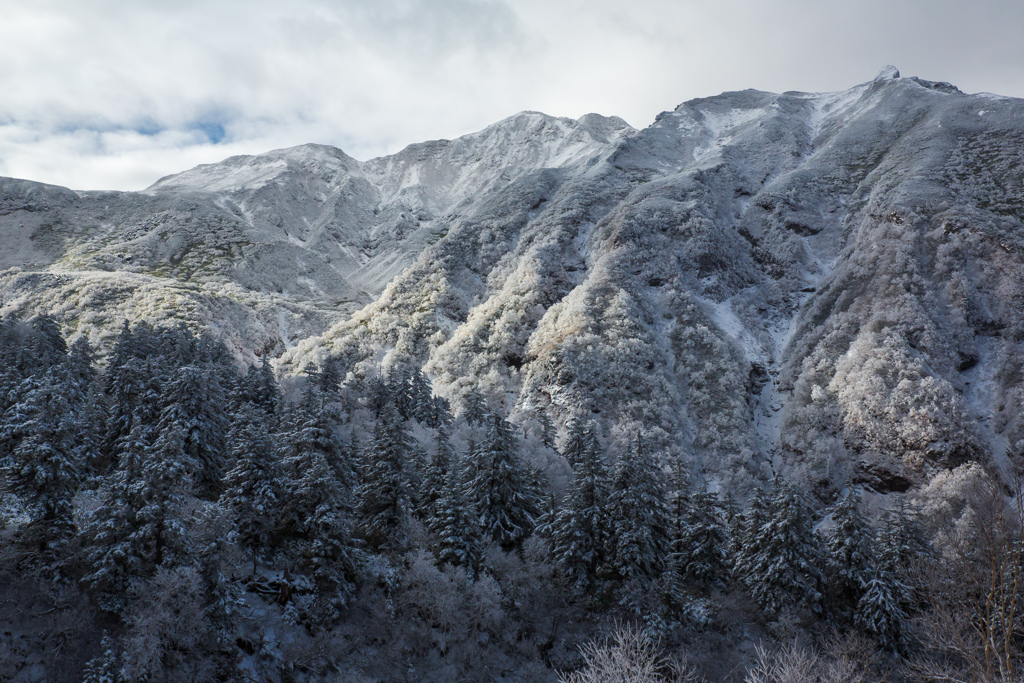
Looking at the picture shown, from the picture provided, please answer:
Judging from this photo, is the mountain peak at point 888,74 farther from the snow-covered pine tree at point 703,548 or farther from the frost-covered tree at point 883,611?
the frost-covered tree at point 883,611

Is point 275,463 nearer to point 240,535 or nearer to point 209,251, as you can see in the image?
point 240,535

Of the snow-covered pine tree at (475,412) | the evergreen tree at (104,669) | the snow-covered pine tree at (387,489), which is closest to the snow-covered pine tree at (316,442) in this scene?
the snow-covered pine tree at (387,489)

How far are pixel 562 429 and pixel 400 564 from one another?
36970 millimetres

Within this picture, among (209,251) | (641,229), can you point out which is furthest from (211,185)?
(641,229)

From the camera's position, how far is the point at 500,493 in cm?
3897

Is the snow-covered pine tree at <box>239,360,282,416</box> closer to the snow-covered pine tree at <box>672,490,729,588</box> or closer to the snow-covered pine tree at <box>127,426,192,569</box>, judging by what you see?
the snow-covered pine tree at <box>127,426,192,569</box>

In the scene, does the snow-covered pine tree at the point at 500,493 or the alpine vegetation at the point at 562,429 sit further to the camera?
the snow-covered pine tree at the point at 500,493

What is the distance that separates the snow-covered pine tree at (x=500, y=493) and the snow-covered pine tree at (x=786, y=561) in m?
15.9

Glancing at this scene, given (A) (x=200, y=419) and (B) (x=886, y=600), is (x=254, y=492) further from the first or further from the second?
(B) (x=886, y=600)

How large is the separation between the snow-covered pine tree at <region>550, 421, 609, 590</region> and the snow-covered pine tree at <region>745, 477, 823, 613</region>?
1086cm

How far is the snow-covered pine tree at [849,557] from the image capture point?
114 feet

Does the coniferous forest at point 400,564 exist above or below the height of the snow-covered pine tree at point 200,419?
below

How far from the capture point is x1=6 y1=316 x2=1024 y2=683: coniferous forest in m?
25.0

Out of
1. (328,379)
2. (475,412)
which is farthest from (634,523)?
(328,379)
